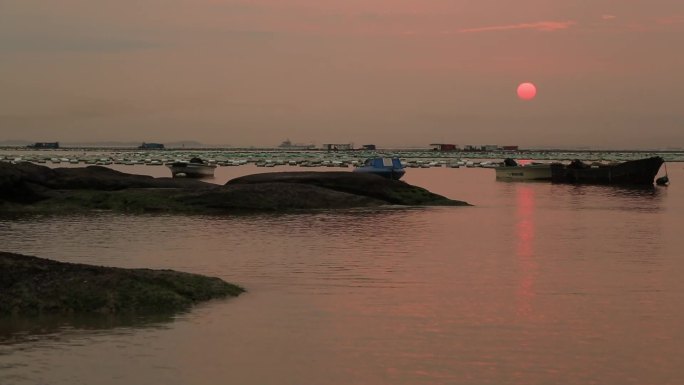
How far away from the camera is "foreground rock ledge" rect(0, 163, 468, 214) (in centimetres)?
4156

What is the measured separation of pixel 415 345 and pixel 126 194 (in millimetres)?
32100

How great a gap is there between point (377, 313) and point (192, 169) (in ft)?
253

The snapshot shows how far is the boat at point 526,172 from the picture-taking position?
319 feet

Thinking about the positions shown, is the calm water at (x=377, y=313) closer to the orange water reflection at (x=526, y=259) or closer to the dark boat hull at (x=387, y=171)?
the orange water reflection at (x=526, y=259)

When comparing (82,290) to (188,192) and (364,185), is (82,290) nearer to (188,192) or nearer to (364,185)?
(188,192)

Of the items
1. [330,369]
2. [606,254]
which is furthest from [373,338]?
[606,254]

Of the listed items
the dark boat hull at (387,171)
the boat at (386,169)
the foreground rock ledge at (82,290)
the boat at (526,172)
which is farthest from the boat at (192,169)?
the foreground rock ledge at (82,290)

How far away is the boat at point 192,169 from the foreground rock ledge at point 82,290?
74302 mm

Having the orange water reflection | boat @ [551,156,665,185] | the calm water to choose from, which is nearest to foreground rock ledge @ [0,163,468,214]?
the orange water reflection

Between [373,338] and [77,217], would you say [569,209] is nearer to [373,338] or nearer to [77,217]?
[77,217]

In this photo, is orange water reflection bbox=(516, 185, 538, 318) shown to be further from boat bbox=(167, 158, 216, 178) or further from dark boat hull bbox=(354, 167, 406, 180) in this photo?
boat bbox=(167, 158, 216, 178)

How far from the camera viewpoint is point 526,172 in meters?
98.8

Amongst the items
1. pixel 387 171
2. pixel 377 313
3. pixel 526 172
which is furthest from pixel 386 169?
pixel 377 313

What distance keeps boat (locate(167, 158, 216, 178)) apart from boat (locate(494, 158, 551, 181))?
3346 centimetres
